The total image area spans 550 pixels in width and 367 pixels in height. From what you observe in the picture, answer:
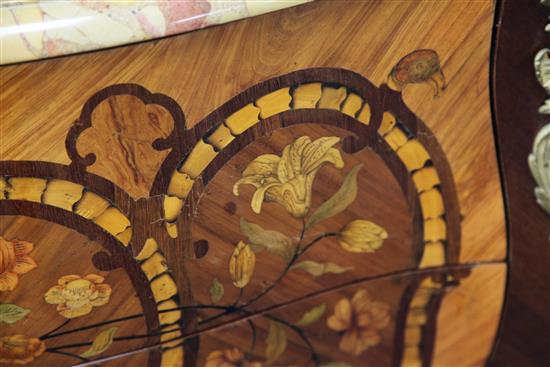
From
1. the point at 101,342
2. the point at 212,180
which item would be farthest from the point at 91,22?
the point at 101,342

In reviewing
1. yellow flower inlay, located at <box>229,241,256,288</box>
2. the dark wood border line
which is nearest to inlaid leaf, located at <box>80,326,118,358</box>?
yellow flower inlay, located at <box>229,241,256,288</box>

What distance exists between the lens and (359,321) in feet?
2.29

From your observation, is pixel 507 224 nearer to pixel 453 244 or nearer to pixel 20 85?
pixel 453 244

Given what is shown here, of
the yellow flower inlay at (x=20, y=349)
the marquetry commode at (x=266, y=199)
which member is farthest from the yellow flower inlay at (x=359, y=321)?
the yellow flower inlay at (x=20, y=349)

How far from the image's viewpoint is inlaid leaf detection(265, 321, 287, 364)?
69cm

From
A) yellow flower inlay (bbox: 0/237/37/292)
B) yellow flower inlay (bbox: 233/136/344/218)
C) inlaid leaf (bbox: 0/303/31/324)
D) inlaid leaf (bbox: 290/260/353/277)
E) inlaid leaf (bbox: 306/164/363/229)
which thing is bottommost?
inlaid leaf (bbox: 0/303/31/324)

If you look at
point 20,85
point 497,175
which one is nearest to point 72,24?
point 20,85

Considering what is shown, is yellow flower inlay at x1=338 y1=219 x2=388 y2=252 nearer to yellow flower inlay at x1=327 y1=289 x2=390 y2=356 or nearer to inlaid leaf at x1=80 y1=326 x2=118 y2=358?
yellow flower inlay at x1=327 y1=289 x2=390 y2=356

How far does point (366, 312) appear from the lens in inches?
27.5

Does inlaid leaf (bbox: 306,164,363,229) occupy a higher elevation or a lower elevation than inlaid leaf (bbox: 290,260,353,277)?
higher

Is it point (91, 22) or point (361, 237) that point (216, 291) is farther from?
point (91, 22)

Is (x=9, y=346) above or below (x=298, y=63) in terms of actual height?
below

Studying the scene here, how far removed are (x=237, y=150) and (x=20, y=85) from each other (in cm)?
18

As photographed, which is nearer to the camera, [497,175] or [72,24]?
[72,24]
